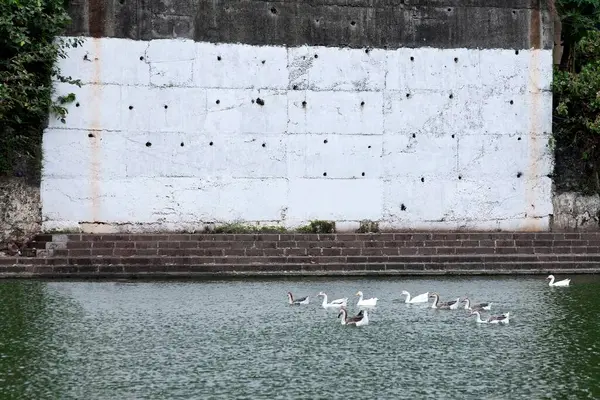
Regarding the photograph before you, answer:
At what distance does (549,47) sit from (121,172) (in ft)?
29.1

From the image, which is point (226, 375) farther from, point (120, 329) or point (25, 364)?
point (120, 329)

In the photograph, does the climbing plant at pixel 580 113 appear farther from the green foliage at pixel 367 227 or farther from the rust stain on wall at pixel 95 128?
the rust stain on wall at pixel 95 128

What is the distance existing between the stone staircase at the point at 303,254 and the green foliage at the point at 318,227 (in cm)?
79

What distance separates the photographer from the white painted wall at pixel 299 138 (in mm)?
23188

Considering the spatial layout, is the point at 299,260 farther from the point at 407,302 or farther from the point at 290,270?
the point at 407,302

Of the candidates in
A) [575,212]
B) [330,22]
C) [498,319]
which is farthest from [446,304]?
[575,212]

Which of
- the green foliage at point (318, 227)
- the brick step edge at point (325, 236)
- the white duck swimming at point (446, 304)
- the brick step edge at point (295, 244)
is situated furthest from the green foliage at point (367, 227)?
the white duck swimming at point (446, 304)

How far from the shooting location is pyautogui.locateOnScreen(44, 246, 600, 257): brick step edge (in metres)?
21.7

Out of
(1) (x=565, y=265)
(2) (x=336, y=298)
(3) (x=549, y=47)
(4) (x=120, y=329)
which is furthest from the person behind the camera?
(3) (x=549, y=47)

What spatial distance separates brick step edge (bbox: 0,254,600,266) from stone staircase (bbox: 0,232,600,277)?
2 cm

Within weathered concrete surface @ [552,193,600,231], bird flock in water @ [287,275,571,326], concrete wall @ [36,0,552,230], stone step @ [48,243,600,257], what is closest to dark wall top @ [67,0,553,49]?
concrete wall @ [36,0,552,230]

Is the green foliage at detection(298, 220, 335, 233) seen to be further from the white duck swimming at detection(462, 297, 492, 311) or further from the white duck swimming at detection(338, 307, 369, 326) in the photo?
the white duck swimming at detection(338, 307, 369, 326)

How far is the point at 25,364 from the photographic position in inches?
494

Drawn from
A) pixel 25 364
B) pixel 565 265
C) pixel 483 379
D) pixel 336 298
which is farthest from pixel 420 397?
pixel 565 265
